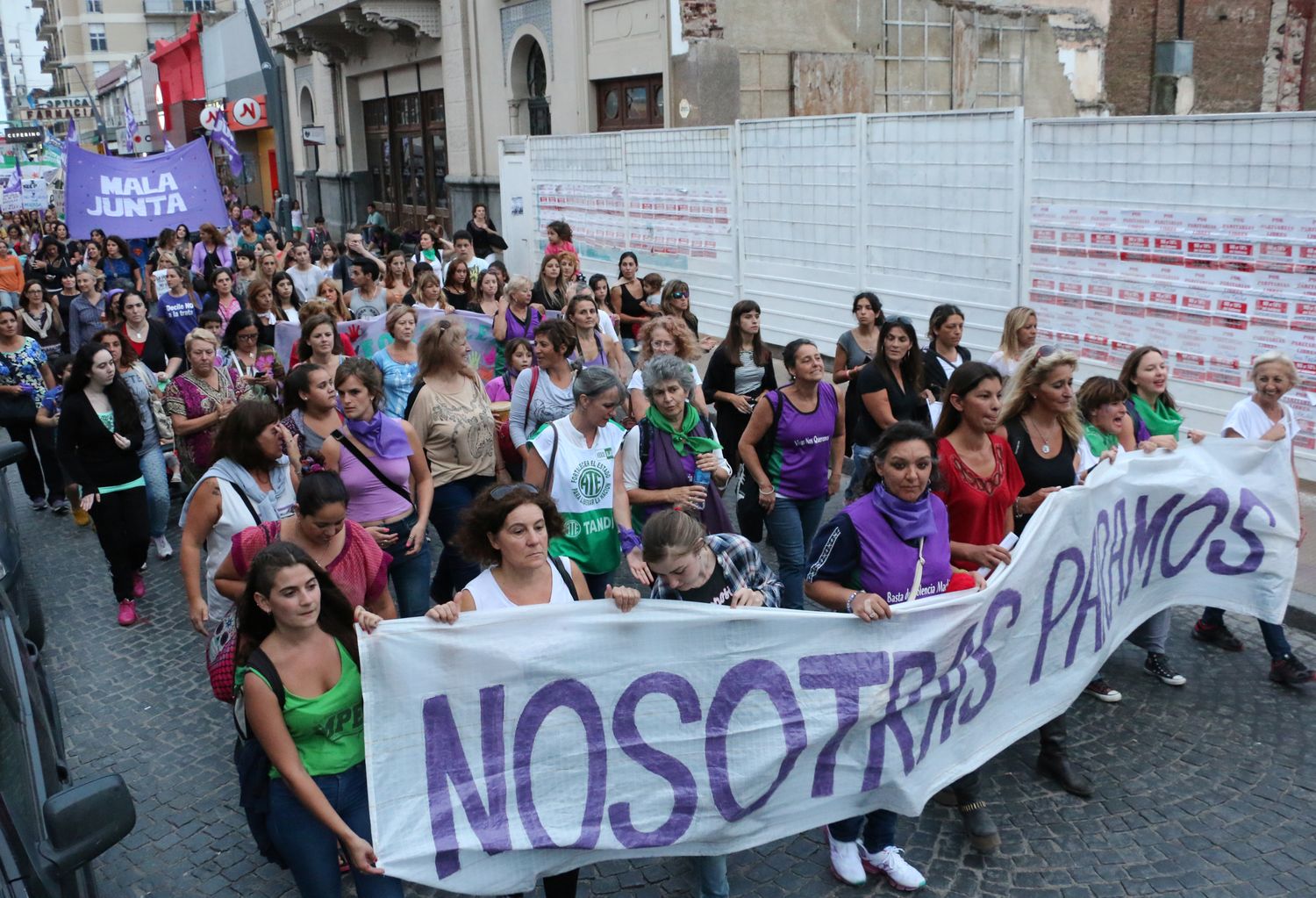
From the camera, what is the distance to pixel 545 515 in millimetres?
4164

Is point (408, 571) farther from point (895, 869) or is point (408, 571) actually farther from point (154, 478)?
point (154, 478)

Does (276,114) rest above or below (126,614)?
above

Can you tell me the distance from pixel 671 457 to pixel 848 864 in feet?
6.43

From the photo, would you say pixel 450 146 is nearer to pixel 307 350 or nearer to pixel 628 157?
pixel 628 157

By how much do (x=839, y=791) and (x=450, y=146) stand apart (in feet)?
72.8

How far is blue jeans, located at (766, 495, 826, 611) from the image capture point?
611 cm

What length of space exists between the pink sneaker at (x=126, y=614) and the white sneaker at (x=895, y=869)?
15.5 ft

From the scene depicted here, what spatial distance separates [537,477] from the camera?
5.27 meters

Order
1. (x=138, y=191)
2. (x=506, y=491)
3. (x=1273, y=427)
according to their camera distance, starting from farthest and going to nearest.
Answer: (x=138, y=191) < (x=1273, y=427) < (x=506, y=491)

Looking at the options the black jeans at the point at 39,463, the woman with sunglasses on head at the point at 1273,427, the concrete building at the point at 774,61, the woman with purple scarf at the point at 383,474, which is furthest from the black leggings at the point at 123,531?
the concrete building at the point at 774,61

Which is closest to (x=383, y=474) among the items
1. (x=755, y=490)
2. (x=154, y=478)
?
(x=755, y=490)

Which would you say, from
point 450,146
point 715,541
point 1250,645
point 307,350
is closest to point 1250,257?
point 1250,645

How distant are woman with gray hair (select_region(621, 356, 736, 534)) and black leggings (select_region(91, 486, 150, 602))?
3497 millimetres

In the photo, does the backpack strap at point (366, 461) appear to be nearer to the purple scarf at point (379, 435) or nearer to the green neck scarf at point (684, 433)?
the purple scarf at point (379, 435)
